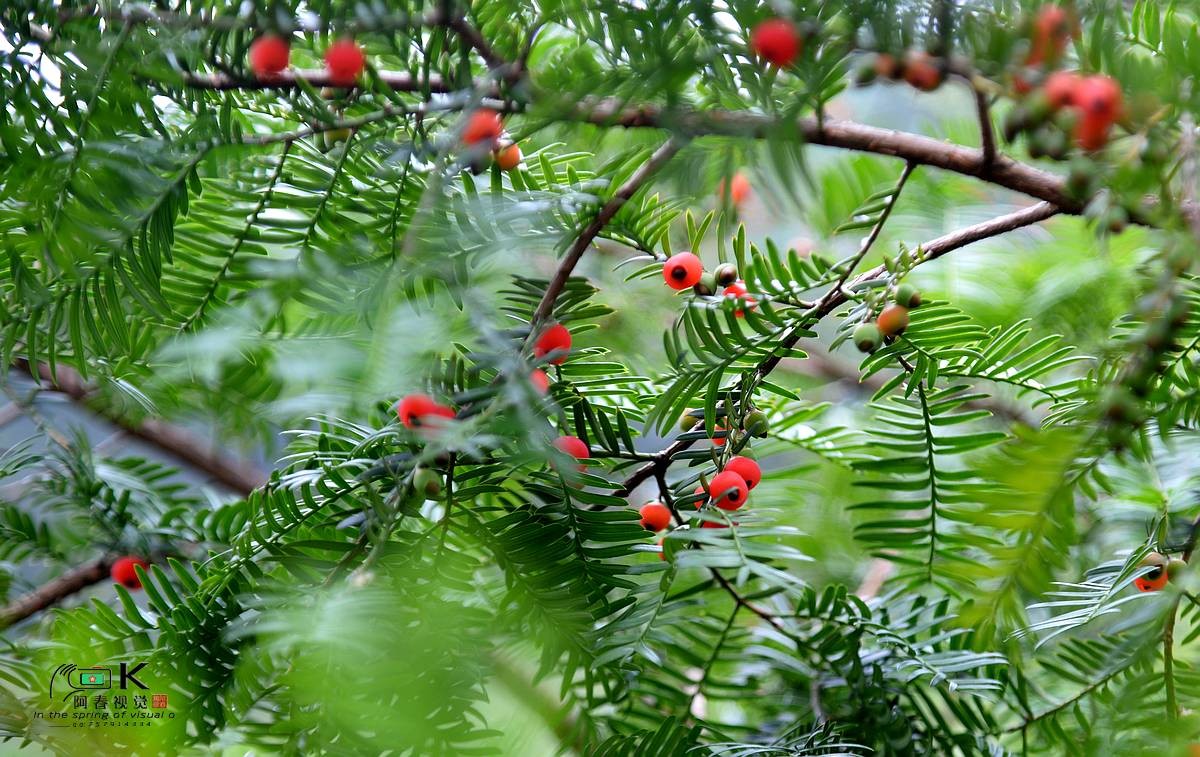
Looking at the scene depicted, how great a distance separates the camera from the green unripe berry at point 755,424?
346mm

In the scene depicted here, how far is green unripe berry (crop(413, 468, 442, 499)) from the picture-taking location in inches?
11.6

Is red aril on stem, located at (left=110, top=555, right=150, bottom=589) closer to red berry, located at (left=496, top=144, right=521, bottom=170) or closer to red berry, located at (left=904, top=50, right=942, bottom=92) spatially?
red berry, located at (left=496, top=144, right=521, bottom=170)

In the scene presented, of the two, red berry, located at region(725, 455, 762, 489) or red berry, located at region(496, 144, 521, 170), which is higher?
red berry, located at region(496, 144, 521, 170)

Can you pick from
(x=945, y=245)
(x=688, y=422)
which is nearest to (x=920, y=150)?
(x=945, y=245)

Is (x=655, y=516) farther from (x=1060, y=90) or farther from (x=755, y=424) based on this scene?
(x=1060, y=90)

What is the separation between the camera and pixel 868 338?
324 millimetres

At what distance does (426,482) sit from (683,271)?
14 centimetres

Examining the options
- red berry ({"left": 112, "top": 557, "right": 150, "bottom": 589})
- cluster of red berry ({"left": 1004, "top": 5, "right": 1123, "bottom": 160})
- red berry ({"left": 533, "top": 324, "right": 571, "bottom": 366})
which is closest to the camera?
cluster of red berry ({"left": 1004, "top": 5, "right": 1123, "bottom": 160})

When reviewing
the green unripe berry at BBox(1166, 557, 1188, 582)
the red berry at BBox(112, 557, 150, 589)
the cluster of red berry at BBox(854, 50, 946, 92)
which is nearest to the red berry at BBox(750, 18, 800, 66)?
the cluster of red berry at BBox(854, 50, 946, 92)

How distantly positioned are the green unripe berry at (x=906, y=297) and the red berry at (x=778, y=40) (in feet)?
0.42

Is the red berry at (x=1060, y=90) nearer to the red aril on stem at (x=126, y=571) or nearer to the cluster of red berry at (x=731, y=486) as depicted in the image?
the cluster of red berry at (x=731, y=486)

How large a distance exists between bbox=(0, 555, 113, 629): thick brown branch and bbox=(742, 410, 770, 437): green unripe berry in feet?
1.47

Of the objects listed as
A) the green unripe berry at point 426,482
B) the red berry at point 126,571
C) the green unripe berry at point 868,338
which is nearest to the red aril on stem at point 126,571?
the red berry at point 126,571

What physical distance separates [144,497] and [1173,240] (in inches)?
24.2
